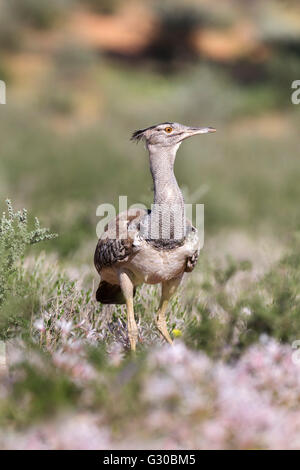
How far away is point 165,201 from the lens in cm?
397

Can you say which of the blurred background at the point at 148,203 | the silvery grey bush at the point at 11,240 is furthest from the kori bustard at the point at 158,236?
the silvery grey bush at the point at 11,240

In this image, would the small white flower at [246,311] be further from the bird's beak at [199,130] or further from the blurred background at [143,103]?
the blurred background at [143,103]

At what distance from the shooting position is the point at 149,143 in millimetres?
4078

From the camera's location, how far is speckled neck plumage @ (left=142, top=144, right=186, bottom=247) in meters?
3.93

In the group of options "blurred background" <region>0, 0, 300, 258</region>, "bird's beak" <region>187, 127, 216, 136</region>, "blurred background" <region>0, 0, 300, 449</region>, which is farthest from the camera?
"blurred background" <region>0, 0, 300, 258</region>

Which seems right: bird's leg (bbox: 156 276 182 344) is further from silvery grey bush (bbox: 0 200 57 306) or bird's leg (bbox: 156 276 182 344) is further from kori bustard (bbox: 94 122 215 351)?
Answer: silvery grey bush (bbox: 0 200 57 306)

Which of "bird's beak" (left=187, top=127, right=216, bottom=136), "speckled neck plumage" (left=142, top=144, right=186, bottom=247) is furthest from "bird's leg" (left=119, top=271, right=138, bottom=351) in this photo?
"bird's beak" (left=187, top=127, right=216, bottom=136)

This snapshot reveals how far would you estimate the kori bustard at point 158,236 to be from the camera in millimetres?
3951

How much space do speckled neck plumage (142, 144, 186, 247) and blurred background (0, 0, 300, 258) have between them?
2977 millimetres

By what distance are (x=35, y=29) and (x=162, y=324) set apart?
3312cm

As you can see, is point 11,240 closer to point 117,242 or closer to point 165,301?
point 117,242

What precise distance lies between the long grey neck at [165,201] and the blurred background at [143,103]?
9.77 feet
